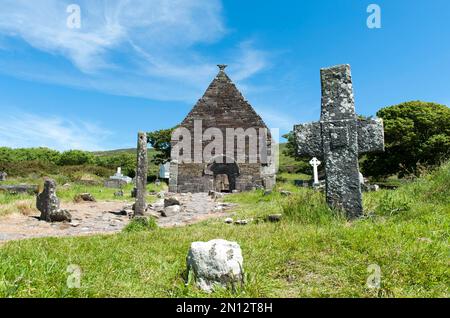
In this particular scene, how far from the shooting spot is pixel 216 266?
10.3 feet

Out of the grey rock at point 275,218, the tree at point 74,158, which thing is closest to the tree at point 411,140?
the grey rock at point 275,218

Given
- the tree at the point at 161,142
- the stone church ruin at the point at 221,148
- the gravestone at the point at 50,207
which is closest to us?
the gravestone at the point at 50,207

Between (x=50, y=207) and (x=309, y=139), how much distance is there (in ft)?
23.6

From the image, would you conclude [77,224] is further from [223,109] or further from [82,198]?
[223,109]

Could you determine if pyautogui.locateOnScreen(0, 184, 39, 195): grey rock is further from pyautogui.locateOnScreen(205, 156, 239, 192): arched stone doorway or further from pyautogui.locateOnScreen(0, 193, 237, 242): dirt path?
pyautogui.locateOnScreen(205, 156, 239, 192): arched stone doorway

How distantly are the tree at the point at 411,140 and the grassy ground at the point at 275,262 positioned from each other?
26883mm

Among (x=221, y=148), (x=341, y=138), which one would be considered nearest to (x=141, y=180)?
(x=341, y=138)

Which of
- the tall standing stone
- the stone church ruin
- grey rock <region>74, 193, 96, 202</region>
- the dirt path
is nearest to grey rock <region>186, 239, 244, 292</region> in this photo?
the dirt path

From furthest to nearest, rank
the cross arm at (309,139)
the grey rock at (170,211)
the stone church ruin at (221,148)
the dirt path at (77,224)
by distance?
the stone church ruin at (221,148)
the grey rock at (170,211)
the dirt path at (77,224)
the cross arm at (309,139)

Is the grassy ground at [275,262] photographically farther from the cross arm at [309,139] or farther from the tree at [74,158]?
the tree at [74,158]

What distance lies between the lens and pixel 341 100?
6.66 metres

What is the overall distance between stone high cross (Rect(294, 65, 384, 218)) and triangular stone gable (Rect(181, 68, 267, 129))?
16.1 m

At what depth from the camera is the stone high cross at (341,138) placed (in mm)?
6422

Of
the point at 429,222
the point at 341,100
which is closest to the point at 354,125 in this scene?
the point at 341,100
